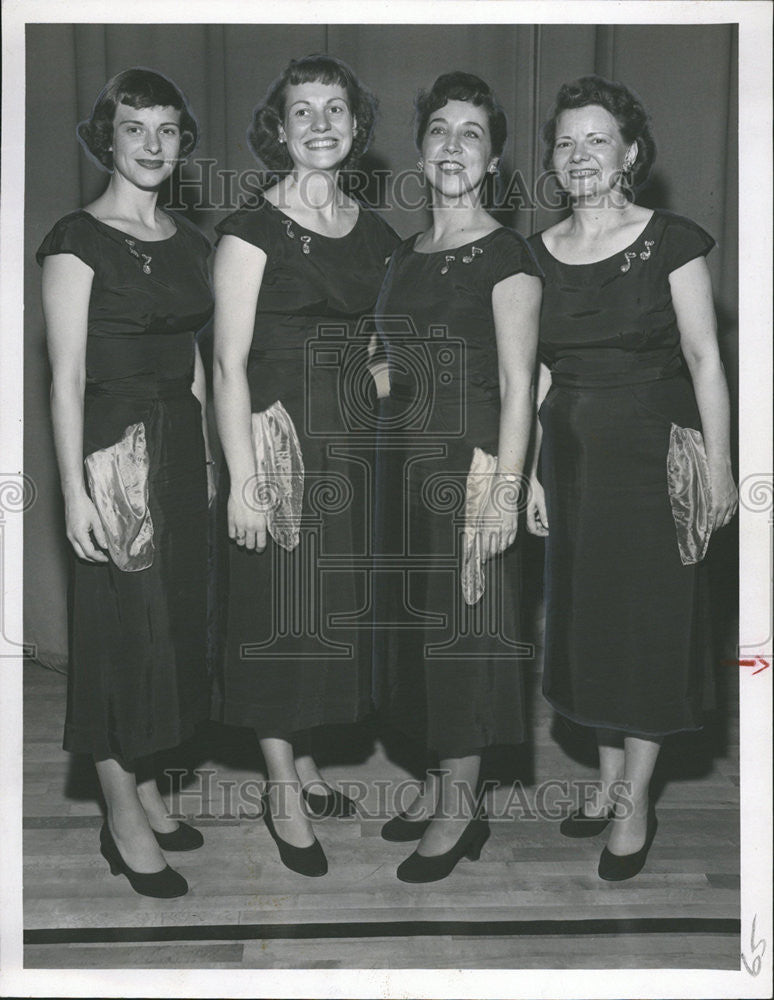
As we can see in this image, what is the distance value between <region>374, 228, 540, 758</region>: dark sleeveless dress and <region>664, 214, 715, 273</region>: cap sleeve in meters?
0.27

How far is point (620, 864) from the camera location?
2.48m

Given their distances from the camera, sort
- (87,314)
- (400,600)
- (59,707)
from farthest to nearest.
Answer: (59,707)
(400,600)
(87,314)

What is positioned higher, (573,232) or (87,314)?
(573,232)

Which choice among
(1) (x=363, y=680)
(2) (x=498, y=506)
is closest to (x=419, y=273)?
(2) (x=498, y=506)

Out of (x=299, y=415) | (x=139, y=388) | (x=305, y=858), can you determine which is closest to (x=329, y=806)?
(x=305, y=858)

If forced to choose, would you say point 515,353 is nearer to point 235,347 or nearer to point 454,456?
point 454,456

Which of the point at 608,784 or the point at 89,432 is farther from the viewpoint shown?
the point at 608,784

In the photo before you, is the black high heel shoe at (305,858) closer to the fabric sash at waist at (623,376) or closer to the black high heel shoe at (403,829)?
the black high heel shoe at (403,829)

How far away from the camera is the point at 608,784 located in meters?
2.55

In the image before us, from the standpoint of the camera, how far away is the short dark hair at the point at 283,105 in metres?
2.36

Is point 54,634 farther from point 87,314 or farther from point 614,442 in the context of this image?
point 614,442

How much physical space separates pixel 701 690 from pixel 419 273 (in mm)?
1050

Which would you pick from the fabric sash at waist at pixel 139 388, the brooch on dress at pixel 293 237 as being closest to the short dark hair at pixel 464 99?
the brooch on dress at pixel 293 237

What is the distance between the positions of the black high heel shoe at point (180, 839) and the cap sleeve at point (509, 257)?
1.31 metres
